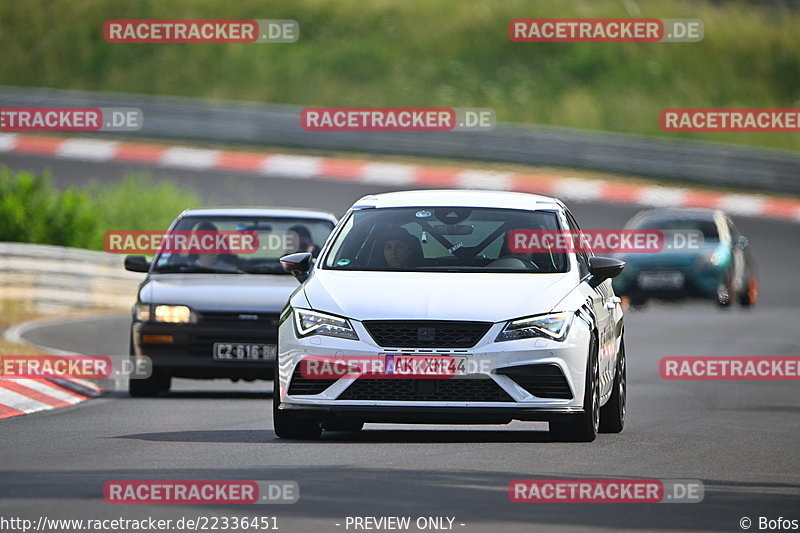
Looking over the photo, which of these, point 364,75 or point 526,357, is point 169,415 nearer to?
point 526,357

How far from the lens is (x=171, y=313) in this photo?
15742 millimetres

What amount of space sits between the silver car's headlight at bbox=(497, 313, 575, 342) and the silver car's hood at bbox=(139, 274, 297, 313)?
186 inches

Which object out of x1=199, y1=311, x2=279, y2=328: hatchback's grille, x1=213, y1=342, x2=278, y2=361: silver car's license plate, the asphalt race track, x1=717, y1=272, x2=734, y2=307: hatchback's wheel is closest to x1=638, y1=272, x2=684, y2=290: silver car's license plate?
x1=717, y1=272, x2=734, y2=307: hatchback's wheel

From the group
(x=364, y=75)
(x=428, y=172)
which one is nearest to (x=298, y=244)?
(x=428, y=172)

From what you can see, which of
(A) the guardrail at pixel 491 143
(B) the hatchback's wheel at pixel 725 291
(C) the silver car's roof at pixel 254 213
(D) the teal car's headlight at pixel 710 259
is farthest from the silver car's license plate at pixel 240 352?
(A) the guardrail at pixel 491 143

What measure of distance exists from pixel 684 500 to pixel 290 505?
6.31 feet

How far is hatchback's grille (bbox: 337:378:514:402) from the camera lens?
1122cm

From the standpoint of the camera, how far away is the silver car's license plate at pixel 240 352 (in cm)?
1556

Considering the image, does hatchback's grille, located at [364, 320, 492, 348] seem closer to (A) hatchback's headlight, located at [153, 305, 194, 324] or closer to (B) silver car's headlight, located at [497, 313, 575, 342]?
(B) silver car's headlight, located at [497, 313, 575, 342]

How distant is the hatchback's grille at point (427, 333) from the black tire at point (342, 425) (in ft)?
2.59

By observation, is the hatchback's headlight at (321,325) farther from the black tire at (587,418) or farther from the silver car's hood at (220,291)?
the silver car's hood at (220,291)

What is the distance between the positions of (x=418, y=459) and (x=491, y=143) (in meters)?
28.0

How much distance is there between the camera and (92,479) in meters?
9.51

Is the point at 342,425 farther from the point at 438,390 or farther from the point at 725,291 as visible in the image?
the point at 725,291
